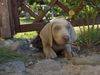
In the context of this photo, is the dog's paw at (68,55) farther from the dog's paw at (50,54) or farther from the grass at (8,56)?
the grass at (8,56)

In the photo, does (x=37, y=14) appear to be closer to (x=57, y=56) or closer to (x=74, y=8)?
(x=74, y=8)

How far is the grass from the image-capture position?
4069mm

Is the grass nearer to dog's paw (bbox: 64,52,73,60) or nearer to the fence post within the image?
dog's paw (bbox: 64,52,73,60)

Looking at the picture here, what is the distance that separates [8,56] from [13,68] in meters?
0.37

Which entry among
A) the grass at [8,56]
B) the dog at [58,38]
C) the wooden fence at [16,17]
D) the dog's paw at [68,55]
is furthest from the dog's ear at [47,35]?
the wooden fence at [16,17]

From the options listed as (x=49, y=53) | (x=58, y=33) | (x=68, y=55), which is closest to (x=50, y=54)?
(x=49, y=53)

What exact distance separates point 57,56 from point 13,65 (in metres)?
0.71

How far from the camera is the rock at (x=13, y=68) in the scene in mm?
3721

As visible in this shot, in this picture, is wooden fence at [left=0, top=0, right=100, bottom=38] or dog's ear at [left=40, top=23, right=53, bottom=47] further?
wooden fence at [left=0, top=0, right=100, bottom=38]

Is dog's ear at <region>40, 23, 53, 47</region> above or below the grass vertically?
above

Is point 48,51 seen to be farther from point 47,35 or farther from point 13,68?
point 13,68

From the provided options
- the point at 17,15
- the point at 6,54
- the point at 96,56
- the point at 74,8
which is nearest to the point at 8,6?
the point at 17,15

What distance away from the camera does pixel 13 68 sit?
3.82 meters

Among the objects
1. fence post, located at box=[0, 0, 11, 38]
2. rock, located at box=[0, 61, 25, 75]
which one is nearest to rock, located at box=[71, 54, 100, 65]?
rock, located at box=[0, 61, 25, 75]
